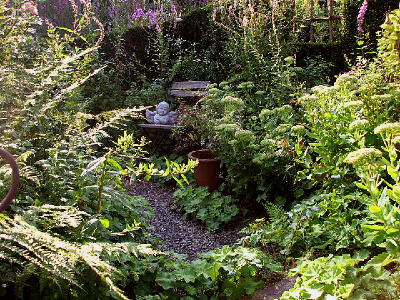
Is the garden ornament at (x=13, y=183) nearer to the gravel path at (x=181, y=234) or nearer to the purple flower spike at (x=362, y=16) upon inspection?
the gravel path at (x=181, y=234)

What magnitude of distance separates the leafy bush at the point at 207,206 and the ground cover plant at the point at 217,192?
0.05ft

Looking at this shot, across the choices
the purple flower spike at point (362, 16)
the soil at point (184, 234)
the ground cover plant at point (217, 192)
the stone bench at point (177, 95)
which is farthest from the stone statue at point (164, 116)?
the purple flower spike at point (362, 16)

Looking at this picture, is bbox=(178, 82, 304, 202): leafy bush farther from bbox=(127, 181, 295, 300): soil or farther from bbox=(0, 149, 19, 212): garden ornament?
bbox=(0, 149, 19, 212): garden ornament

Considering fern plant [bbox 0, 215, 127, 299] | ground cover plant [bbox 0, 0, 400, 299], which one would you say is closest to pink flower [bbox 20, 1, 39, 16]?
ground cover plant [bbox 0, 0, 400, 299]

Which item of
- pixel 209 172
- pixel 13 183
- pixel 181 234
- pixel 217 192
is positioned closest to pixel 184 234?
pixel 181 234

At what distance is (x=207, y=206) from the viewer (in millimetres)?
4090

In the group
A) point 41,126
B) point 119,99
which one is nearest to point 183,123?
point 119,99

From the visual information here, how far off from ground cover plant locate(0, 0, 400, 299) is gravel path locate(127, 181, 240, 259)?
0.12m

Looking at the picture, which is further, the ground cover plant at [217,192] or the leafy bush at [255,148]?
the leafy bush at [255,148]

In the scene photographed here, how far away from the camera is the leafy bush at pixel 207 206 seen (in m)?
3.83

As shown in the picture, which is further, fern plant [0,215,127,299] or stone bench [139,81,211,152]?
stone bench [139,81,211,152]

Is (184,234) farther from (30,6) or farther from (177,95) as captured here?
(177,95)

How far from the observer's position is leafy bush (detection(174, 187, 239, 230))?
3.83 meters

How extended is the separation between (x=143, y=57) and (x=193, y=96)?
1663 millimetres
